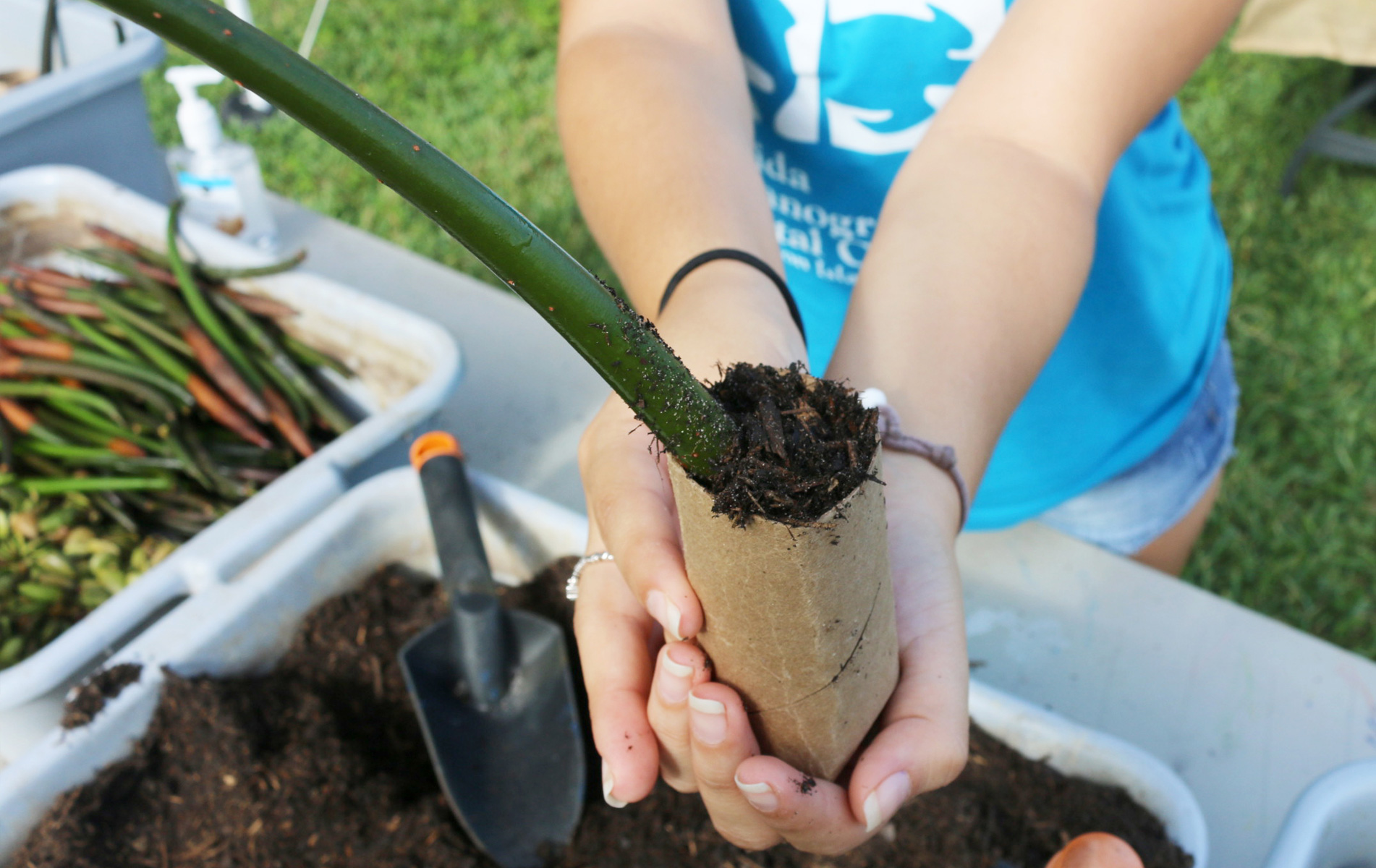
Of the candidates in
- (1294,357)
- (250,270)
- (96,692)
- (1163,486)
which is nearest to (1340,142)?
(1294,357)

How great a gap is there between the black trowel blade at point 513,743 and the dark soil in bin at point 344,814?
0.03 metres

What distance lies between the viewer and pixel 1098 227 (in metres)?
1.36

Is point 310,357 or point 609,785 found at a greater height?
point 609,785

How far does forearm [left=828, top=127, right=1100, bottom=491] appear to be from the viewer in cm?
94

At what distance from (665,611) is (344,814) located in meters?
0.59

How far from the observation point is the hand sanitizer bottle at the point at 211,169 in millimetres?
1806

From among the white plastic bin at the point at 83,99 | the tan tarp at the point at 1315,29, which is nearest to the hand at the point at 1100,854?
the white plastic bin at the point at 83,99

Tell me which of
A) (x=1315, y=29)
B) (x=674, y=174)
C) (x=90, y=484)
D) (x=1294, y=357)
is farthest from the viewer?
(x=1315, y=29)

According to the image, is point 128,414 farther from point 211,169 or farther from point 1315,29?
point 1315,29

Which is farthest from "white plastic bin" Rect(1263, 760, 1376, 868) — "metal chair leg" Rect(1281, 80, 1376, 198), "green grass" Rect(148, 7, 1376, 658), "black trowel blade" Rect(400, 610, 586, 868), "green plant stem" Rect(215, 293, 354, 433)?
"metal chair leg" Rect(1281, 80, 1376, 198)

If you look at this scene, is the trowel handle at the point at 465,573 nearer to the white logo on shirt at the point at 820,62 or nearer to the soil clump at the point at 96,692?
the soil clump at the point at 96,692

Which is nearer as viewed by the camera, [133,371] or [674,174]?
[674,174]

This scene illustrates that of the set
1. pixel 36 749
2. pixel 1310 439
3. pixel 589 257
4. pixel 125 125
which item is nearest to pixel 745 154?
pixel 36 749

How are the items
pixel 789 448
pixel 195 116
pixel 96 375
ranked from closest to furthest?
1. pixel 789 448
2. pixel 96 375
3. pixel 195 116
